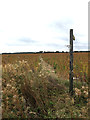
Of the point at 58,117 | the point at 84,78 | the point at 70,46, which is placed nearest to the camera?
the point at 58,117

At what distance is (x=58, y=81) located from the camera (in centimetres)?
482

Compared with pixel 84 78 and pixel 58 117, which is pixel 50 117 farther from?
pixel 84 78

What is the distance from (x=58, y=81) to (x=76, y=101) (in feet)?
4.56

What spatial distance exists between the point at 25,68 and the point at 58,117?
265cm

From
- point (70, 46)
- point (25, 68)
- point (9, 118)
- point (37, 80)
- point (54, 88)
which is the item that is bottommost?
point (9, 118)

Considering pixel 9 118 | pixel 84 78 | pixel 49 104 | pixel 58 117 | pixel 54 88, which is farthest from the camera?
pixel 84 78

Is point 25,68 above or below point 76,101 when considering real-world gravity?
above

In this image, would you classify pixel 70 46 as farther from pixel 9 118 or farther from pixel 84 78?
pixel 9 118

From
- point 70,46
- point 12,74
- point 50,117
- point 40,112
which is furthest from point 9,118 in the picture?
point 70,46

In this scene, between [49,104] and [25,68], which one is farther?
[25,68]

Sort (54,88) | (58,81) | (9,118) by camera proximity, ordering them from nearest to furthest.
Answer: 1. (9,118)
2. (54,88)
3. (58,81)

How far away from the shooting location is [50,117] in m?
2.88

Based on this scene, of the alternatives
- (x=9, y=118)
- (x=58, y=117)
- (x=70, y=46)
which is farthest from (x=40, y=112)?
(x=70, y=46)

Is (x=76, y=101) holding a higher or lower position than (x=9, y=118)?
higher
